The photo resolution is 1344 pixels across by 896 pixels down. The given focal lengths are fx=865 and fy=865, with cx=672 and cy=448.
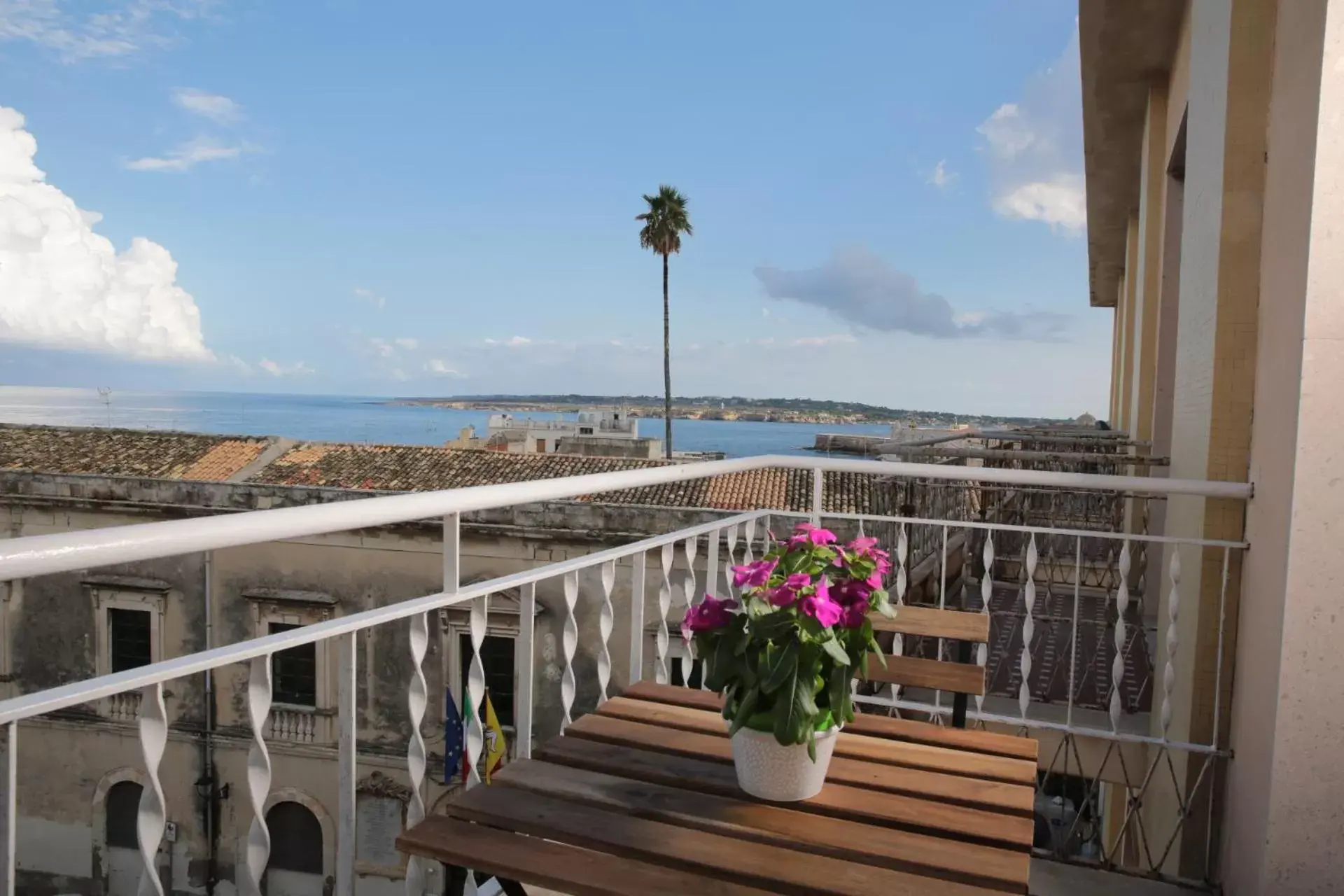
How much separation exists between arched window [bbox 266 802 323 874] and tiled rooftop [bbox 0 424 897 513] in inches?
229

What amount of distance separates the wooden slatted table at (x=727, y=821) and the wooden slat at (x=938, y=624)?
0.36 meters

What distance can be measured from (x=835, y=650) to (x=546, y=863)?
0.54m

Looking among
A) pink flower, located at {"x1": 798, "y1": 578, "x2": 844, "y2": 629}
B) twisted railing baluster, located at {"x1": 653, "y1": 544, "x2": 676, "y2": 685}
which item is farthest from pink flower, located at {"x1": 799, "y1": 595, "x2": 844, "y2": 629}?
twisted railing baluster, located at {"x1": 653, "y1": 544, "x2": 676, "y2": 685}

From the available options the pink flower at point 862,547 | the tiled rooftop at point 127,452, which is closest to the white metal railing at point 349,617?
the pink flower at point 862,547

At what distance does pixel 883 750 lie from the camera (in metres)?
1.70

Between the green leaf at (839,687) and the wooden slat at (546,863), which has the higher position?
the green leaf at (839,687)

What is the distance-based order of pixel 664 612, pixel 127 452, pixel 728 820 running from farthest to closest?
pixel 127 452
pixel 664 612
pixel 728 820

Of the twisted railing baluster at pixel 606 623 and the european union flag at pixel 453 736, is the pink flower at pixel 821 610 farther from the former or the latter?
the european union flag at pixel 453 736

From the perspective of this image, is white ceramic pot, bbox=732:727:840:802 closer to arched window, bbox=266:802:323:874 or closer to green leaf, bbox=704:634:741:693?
green leaf, bbox=704:634:741:693

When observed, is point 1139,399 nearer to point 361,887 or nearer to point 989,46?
point 989,46

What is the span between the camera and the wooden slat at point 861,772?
1473mm

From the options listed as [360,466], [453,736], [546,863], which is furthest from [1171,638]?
Result: [360,466]

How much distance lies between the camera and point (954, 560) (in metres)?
8.01

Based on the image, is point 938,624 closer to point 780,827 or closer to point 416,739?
point 780,827
